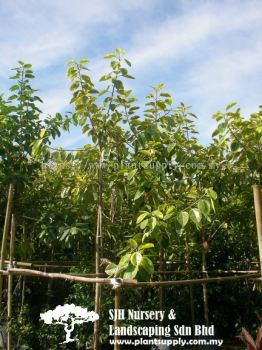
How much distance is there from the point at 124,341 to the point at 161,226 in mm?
1490

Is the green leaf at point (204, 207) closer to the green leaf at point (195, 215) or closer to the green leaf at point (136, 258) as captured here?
the green leaf at point (195, 215)

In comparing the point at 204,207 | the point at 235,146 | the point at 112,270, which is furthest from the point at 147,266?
the point at 235,146

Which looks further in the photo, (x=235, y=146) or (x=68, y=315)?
(x=235, y=146)

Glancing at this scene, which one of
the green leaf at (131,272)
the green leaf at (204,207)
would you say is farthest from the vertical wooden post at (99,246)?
the green leaf at (204,207)

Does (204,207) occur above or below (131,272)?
above

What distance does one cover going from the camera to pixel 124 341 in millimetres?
3957

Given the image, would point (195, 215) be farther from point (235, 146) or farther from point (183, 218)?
point (235, 146)

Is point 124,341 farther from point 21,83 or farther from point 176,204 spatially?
point 21,83

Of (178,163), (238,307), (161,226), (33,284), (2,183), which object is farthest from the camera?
(33,284)

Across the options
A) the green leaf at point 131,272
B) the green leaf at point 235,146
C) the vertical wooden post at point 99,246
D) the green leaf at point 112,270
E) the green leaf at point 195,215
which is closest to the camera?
the green leaf at point 131,272

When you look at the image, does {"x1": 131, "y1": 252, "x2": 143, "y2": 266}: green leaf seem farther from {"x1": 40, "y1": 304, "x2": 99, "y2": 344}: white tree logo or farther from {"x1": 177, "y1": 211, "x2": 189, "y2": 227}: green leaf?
{"x1": 40, "y1": 304, "x2": 99, "y2": 344}: white tree logo

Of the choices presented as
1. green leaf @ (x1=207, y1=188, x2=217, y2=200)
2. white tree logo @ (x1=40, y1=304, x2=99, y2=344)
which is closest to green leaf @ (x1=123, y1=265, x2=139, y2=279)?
green leaf @ (x1=207, y1=188, x2=217, y2=200)

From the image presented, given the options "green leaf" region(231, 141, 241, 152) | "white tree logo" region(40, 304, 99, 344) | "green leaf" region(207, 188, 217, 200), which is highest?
"green leaf" region(231, 141, 241, 152)

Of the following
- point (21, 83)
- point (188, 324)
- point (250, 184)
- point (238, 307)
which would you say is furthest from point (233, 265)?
point (21, 83)
